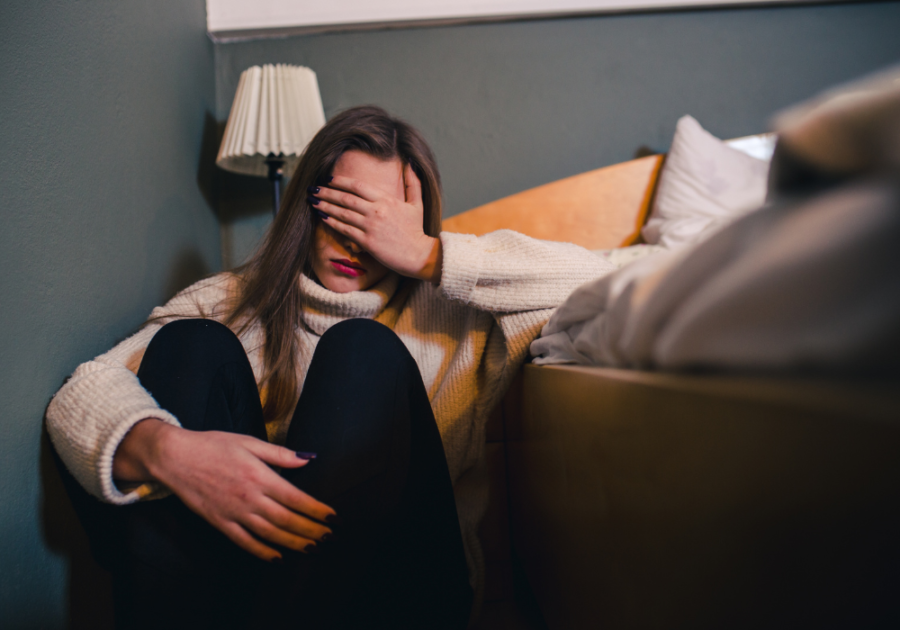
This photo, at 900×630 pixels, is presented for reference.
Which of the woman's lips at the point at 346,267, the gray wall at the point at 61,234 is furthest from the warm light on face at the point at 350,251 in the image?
the gray wall at the point at 61,234

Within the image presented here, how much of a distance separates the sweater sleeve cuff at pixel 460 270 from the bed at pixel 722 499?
20 cm

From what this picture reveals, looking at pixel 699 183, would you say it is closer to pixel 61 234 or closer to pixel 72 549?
pixel 61 234

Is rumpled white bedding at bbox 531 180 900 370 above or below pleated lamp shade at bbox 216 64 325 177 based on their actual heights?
below

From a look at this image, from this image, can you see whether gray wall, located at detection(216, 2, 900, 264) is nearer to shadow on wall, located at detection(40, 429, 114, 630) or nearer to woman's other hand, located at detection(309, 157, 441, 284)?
woman's other hand, located at detection(309, 157, 441, 284)

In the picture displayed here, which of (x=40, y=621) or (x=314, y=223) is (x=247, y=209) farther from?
(x=40, y=621)

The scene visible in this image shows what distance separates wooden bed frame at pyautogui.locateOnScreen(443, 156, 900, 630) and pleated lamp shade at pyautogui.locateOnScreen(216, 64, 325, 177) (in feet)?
3.31

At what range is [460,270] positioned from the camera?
0.62 m

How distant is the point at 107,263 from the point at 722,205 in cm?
139

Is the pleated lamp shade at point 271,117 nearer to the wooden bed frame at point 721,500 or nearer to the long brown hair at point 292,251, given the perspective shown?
the long brown hair at point 292,251

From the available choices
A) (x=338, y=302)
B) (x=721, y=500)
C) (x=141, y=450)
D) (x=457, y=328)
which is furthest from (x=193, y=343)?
(x=721, y=500)

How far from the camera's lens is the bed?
125mm

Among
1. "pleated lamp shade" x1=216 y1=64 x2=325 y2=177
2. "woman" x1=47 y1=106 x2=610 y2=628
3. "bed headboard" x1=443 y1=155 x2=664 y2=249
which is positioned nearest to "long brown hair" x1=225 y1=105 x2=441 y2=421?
"woman" x1=47 y1=106 x2=610 y2=628

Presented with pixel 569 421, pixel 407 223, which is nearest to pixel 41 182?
pixel 407 223

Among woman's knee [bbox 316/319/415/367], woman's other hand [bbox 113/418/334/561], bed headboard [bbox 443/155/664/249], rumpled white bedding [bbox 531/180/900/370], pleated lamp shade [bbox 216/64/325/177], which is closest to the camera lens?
rumpled white bedding [bbox 531/180/900/370]
